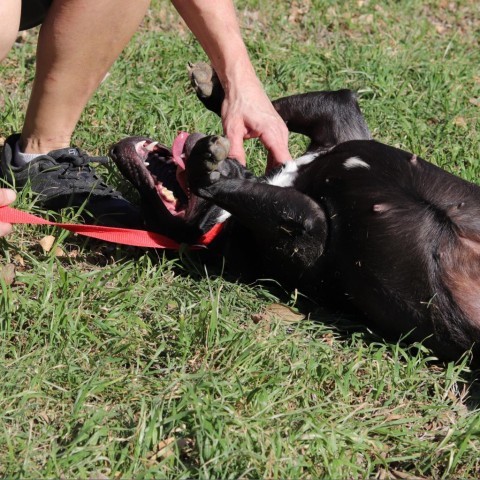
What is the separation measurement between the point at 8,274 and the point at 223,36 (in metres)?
1.46

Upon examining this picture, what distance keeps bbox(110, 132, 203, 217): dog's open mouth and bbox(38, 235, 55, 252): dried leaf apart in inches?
18.7

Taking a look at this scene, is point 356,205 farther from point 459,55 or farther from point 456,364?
point 459,55

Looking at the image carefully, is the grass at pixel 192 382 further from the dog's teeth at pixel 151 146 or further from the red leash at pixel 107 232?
the dog's teeth at pixel 151 146

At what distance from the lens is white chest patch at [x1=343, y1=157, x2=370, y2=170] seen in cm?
348

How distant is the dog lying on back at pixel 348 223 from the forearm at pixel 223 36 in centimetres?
41

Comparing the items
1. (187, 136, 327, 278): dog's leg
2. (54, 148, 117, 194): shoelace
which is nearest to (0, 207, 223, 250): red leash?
(187, 136, 327, 278): dog's leg

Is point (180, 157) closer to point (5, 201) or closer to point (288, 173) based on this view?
point (288, 173)

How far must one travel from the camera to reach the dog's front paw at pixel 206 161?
3281 millimetres

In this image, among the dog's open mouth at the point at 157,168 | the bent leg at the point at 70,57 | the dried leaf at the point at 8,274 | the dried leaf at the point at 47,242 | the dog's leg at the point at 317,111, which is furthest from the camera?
the dog's leg at the point at 317,111

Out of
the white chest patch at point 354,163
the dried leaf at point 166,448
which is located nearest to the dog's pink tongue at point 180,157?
the white chest patch at point 354,163

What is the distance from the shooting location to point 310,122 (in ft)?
13.2

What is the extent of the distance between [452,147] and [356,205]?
4.93 ft

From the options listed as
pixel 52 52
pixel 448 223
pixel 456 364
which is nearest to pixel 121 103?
Result: pixel 52 52

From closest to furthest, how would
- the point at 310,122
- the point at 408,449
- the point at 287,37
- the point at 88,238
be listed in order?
the point at 408,449 → the point at 88,238 → the point at 310,122 → the point at 287,37
